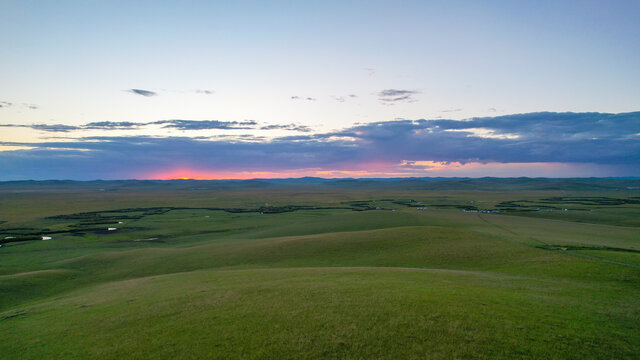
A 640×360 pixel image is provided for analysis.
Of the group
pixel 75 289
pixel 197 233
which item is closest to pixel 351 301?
pixel 75 289

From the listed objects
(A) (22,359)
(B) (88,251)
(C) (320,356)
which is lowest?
(B) (88,251)

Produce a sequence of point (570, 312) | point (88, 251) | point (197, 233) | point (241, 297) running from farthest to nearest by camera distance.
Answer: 1. point (197, 233)
2. point (88, 251)
3. point (241, 297)
4. point (570, 312)

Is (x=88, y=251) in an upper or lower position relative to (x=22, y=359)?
lower

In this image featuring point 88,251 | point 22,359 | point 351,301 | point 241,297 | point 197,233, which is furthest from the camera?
point 197,233

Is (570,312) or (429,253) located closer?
(570,312)

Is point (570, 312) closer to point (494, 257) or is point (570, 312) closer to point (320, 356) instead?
point (320, 356)

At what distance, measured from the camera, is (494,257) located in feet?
104

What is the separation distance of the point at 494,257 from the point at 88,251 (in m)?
59.6

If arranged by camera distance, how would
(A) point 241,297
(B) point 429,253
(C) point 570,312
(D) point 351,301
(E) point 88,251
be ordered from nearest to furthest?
(C) point 570,312 < (D) point 351,301 < (A) point 241,297 < (B) point 429,253 < (E) point 88,251

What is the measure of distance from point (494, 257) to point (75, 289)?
130 feet

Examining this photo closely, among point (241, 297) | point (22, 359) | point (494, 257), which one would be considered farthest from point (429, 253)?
point (22, 359)

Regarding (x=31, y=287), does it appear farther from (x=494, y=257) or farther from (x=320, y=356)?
(x=494, y=257)

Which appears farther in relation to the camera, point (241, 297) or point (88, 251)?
point (88, 251)

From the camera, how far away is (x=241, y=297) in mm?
19422
